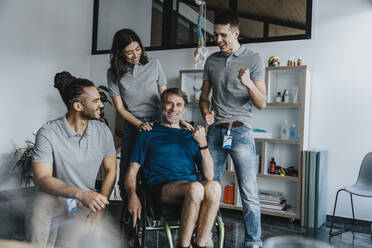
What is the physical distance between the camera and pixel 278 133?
3.74 m

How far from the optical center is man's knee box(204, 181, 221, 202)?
184cm

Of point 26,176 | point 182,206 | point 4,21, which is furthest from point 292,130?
point 4,21

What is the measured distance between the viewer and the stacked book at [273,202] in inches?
136

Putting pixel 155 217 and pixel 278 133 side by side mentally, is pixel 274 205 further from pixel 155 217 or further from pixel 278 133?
pixel 155 217

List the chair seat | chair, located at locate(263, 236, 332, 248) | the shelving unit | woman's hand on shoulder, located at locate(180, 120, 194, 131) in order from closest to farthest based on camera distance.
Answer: woman's hand on shoulder, located at locate(180, 120, 194, 131) → chair, located at locate(263, 236, 332, 248) → the chair seat → the shelving unit

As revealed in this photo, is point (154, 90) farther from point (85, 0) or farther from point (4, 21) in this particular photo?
point (85, 0)

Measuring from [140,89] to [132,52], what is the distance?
0.25 meters

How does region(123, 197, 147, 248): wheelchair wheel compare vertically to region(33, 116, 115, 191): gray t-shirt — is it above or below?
below

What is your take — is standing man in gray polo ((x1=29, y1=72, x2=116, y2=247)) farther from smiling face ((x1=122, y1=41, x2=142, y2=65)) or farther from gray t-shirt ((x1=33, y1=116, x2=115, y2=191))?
smiling face ((x1=122, y1=41, x2=142, y2=65))

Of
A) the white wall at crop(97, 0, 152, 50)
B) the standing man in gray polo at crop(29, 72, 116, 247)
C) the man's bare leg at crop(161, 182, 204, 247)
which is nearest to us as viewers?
the standing man in gray polo at crop(29, 72, 116, 247)

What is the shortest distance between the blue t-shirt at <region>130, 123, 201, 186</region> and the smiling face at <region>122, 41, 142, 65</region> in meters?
0.46

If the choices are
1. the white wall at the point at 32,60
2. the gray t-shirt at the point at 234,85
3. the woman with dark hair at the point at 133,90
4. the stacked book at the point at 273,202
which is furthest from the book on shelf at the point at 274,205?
the white wall at the point at 32,60

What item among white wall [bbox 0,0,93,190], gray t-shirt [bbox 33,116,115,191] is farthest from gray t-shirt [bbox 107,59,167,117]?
white wall [bbox 0,0,93,190]

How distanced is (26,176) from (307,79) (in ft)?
11.0
